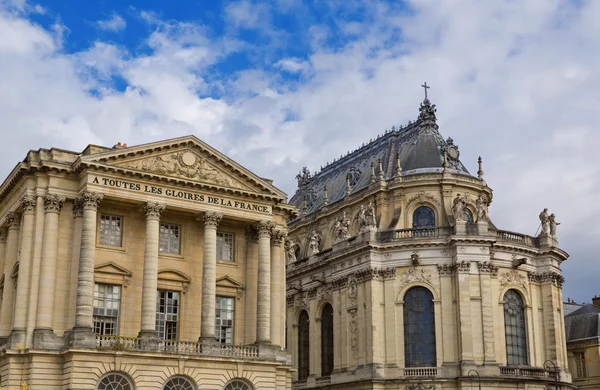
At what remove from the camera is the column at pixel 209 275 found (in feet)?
138

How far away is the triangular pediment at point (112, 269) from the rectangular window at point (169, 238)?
2550 millimetres

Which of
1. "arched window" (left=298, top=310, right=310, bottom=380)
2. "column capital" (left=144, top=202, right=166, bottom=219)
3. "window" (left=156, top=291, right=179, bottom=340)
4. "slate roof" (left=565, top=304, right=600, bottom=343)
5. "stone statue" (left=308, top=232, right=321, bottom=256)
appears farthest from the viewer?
"slate roof" (left=565, top=304, right=600, bottom=343)

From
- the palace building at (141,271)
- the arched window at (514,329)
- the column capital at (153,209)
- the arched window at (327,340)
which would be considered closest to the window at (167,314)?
the palace building at (141,271)

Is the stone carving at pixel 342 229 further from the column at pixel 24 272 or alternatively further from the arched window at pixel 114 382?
the column at pixel 24 272

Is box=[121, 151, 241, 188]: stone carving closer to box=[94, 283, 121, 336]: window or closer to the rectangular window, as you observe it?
the rectangular window

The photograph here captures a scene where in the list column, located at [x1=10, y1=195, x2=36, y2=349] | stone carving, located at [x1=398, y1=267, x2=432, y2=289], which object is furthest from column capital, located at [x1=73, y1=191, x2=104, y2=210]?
stone carving, located at [x1=398, y1=267, x2=432, y2=289]

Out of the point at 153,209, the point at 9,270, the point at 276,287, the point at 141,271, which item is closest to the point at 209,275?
the point at 141,271

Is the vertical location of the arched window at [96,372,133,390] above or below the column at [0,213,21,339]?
below

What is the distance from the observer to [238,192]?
1764 inches

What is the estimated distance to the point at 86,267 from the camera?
130 ft

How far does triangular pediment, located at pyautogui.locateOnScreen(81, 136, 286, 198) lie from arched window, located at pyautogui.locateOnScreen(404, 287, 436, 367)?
1332cm

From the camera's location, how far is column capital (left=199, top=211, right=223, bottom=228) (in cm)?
4375

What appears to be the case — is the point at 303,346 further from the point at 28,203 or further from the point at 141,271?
the point at 28,203

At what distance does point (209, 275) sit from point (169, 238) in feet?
11.2
